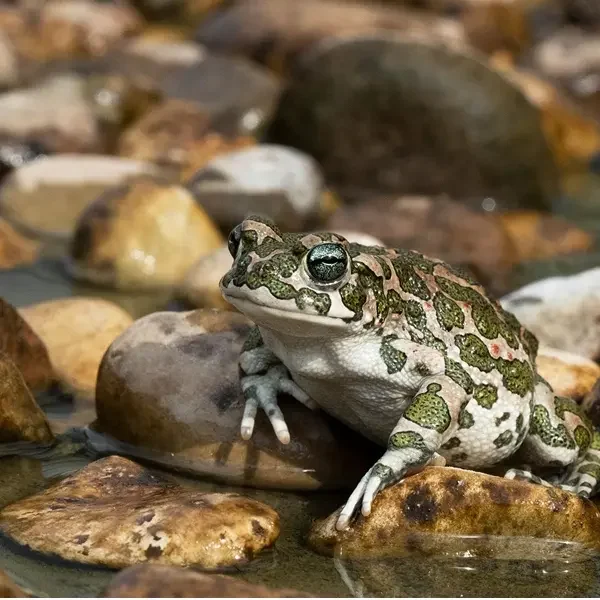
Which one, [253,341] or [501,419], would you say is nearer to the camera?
[501,419]

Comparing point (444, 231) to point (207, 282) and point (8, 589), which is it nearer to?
point (207, 282)

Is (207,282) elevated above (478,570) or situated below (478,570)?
above

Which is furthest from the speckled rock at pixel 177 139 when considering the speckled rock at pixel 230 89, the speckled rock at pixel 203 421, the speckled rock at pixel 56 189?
the speckled rock at pixel 203 421

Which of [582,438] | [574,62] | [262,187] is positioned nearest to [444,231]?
[262,187]

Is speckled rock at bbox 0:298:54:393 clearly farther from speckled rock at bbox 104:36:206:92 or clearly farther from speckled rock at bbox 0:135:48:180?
speckled rock at bbox 104:36:206:92

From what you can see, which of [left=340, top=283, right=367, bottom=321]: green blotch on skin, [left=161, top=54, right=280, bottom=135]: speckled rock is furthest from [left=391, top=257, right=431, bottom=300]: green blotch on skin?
[left=161, top=54, right=280, bottom=135]: speckled rock

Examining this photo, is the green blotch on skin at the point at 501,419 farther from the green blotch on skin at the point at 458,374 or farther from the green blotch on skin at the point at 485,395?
the green blotch on skin at the point at 458,374
